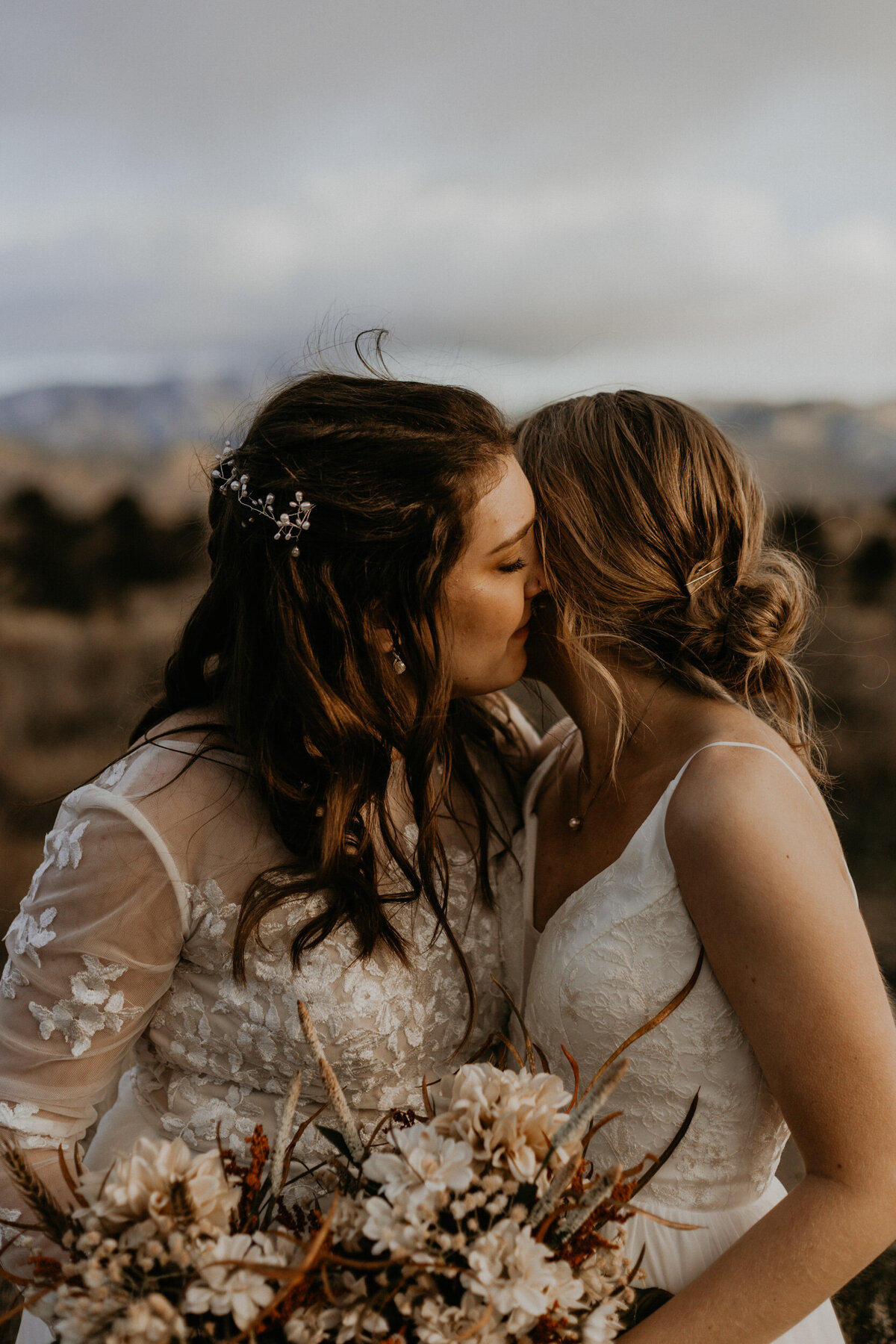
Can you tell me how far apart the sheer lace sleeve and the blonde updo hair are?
1.08 metres

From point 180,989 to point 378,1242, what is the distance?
1.08 m

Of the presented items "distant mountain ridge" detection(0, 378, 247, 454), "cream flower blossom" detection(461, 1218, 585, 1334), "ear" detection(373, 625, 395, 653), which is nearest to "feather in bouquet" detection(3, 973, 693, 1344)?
"cream flower blossom" detection(461, 1218, 585, 1334)

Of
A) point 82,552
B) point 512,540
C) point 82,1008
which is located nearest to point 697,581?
point 512,540

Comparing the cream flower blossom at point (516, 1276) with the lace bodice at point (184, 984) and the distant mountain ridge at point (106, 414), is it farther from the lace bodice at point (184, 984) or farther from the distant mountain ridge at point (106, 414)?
the distant mountain ridge at point (106, 414)

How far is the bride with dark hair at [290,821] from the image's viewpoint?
1853 mm

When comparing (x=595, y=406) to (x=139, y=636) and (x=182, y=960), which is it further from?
(x=139, y=636)

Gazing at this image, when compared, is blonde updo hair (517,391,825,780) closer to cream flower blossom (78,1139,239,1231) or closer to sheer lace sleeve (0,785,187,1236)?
sheer lace sleeve (0,785,187,1236)

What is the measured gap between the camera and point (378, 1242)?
42.8 inches

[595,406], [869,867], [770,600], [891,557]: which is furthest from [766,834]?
[891,557]

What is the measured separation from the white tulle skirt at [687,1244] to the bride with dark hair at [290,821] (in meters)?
0.54

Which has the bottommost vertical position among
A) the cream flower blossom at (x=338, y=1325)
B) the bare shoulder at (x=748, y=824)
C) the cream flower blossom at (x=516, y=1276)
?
the cream flower blossom at (x=338, y=1325)

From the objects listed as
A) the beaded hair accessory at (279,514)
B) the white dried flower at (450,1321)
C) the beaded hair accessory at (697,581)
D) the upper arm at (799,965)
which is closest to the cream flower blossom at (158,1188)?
the white dried flower at (450,1321)

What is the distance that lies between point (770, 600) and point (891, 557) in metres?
5.46

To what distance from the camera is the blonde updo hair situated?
2.13 metres
